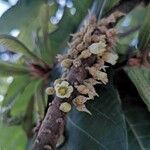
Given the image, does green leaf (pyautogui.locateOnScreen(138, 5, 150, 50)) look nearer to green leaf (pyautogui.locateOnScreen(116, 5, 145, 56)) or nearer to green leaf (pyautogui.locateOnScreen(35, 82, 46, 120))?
green leaf (pyautogui.locateOnScreen(116, 5, 145, 56))

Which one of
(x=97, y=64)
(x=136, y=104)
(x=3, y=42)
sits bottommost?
(x=136, y=104)

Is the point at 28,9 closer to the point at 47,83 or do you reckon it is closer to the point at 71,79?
the point at 47,83

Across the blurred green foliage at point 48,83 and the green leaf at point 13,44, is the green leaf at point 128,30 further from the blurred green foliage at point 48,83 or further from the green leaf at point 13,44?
the green leaf at point 13,44

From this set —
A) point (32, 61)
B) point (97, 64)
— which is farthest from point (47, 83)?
point (97, 64)

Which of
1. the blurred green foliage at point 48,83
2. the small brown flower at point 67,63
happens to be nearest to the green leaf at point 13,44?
the blurred green foliage at point 48,83

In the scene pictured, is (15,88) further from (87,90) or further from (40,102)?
(87,90)

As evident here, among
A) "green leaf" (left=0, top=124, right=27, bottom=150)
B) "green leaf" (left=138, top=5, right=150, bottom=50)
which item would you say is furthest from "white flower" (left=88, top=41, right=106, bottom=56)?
"green leaf" (left=0, top=124, right=27, bottom=150)
